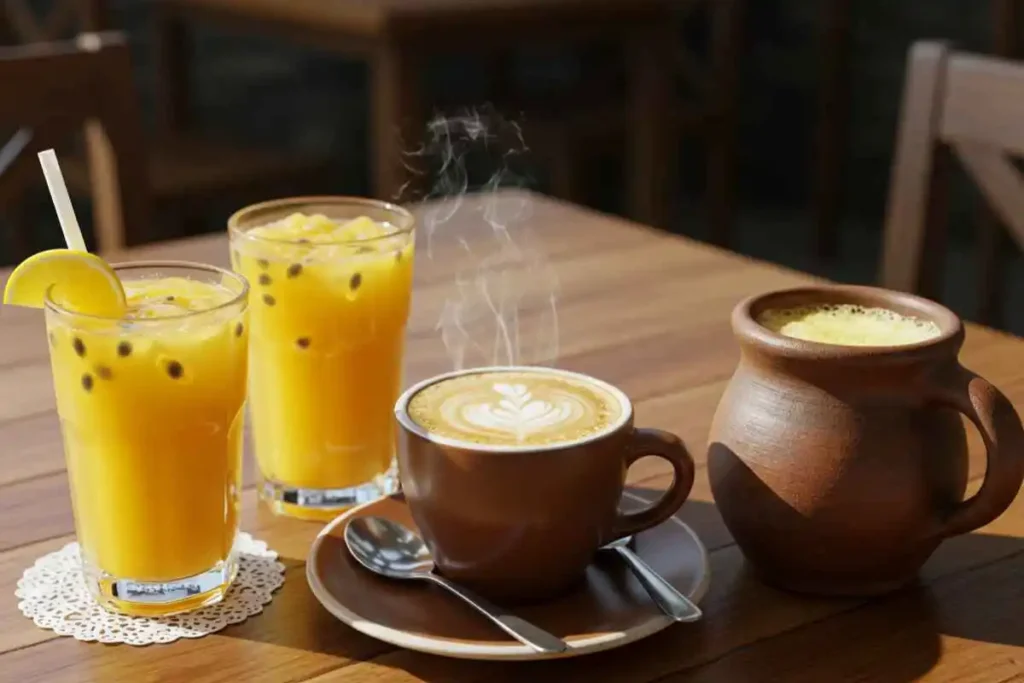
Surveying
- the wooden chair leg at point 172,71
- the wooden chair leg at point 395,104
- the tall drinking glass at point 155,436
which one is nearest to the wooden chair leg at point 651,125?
the wooden chair leg at point 395,104

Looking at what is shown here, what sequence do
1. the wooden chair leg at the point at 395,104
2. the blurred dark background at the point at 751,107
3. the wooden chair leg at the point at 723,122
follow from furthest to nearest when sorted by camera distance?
the blurred dark background at the point at 751,107 → the wooden chair leg at the point at 723,122 → the wooden chair leg at the point at 395,104

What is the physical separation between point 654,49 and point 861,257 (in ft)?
3.97

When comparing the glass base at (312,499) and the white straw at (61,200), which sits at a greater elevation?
the white straw at (61,200)

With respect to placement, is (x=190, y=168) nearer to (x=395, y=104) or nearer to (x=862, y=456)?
(x=395, y=104)

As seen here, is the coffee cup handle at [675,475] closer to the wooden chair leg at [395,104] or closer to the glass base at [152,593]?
the glass base at [152,593]

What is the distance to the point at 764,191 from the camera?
420cm

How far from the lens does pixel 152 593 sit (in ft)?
2.20

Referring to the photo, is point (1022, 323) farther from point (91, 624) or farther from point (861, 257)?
point (91, 624)

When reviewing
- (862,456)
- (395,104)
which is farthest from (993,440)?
(395,104)

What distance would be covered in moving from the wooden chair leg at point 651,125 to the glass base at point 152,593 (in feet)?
7.42

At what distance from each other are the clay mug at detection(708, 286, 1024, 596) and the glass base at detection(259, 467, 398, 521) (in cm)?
23

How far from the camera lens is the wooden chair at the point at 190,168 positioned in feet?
8.25

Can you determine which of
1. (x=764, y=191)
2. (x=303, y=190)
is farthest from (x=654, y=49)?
(x=764, y=191)

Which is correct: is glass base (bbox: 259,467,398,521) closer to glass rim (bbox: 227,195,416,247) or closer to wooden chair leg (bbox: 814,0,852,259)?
glass rim (bbox: 227,195,416,247)
